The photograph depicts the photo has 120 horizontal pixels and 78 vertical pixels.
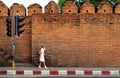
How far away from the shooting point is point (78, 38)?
2542 cm

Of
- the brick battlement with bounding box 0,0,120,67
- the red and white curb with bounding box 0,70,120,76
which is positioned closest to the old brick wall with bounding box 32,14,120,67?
the brick battlement with bounding box 0,0,120,67

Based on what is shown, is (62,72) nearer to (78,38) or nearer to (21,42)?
(78,38)

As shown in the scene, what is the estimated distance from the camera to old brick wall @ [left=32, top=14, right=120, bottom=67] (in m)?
25.2

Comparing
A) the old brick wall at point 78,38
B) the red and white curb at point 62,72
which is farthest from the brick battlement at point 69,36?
the red and white curb at point 62,72

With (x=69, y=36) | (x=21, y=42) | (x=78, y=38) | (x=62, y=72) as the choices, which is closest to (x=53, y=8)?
(x=69, y=36)

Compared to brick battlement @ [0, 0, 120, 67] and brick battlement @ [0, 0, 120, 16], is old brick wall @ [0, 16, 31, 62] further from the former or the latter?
brick battlement @ [0, 0, 120, 16]

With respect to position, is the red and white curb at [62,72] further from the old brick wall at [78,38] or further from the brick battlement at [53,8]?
the brick battlement at [53,8]

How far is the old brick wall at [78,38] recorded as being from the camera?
993 inches

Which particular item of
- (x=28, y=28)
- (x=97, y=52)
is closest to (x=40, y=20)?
(x=28, y=28)

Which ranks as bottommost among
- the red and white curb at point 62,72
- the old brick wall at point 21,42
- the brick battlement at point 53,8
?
the red and white curb at point 62,72

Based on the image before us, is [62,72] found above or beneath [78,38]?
beneath

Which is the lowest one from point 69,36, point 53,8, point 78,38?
point 78,38

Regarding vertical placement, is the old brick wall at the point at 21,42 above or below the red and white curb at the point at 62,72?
above

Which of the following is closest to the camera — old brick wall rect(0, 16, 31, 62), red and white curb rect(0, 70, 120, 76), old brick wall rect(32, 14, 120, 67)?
red and white curb rect(0, 70, 120, 76)
